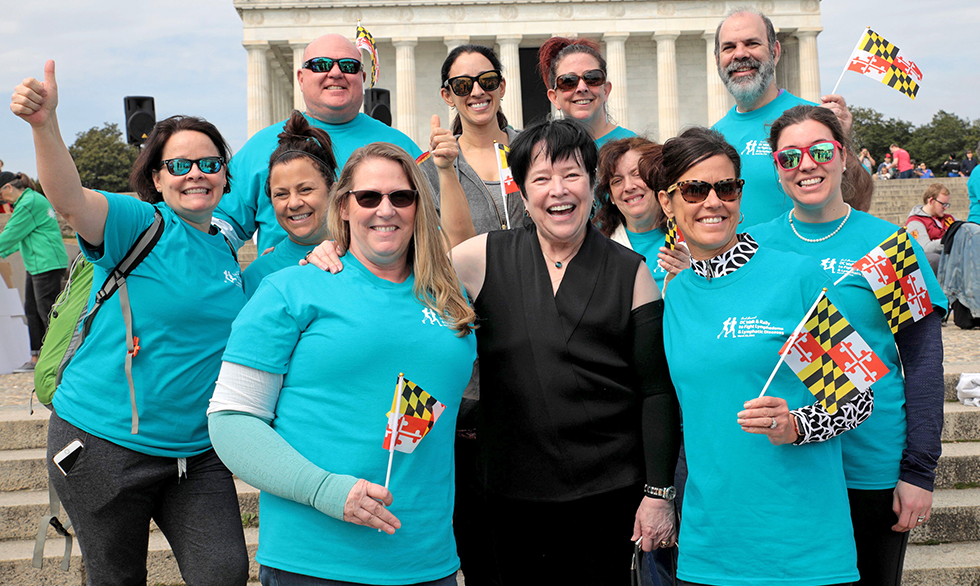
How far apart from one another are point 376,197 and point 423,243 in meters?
0.22

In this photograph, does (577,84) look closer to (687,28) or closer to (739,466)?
(739,466)

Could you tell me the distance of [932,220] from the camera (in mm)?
13641

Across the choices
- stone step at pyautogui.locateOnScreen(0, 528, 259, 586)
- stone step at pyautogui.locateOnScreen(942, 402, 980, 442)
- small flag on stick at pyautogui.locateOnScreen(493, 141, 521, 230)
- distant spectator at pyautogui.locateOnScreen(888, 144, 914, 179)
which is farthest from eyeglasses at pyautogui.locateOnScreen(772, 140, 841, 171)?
distant spectator at pyautogui.locateOnScreen(888, 144, 914, 179)

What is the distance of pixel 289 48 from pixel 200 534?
45361mm

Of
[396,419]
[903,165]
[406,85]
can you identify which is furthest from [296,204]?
[406,85]

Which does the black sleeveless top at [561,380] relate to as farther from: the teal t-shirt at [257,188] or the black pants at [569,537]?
the teal t-shirt at [257,188]

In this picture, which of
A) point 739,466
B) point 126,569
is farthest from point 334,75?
point 739,466

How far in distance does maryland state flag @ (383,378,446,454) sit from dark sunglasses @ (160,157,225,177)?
1604 mm

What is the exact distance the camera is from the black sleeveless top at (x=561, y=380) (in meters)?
3.04

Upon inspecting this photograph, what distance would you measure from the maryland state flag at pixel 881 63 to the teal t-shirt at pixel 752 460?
11.0ft

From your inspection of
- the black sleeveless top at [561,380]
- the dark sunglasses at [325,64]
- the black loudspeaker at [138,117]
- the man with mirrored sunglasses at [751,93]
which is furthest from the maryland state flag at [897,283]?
the black loudspeaker at [138,117]

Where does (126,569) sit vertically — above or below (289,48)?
below

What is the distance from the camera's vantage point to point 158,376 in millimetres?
3328

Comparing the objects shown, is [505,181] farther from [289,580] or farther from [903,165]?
[903,165]
